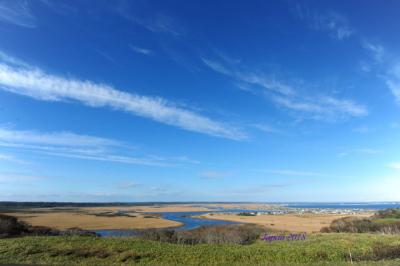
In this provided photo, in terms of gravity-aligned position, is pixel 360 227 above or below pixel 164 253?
above

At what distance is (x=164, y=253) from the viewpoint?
70.7ft

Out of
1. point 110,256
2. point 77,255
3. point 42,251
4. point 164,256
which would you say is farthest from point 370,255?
point 42,251

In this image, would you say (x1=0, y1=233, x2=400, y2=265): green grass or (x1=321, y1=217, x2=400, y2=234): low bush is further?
(x1=321, y1=217, x2=400, y2=234): low bush

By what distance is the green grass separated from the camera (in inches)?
765

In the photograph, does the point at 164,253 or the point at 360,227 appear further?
the point at 360,227

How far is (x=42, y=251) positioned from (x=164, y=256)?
706 cm

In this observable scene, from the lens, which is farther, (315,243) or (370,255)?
(315,243)

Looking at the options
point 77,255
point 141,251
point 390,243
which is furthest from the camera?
point 390,243

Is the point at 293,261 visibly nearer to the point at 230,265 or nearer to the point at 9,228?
the point at 230,265

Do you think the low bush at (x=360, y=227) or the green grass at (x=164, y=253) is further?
the low bush at (x=360, y=227)

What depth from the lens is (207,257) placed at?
20766 mm

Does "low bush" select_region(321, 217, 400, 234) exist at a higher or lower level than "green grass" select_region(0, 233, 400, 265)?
higher

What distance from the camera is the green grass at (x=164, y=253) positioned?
1944 centimetres

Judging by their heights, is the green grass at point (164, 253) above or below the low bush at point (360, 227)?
below
